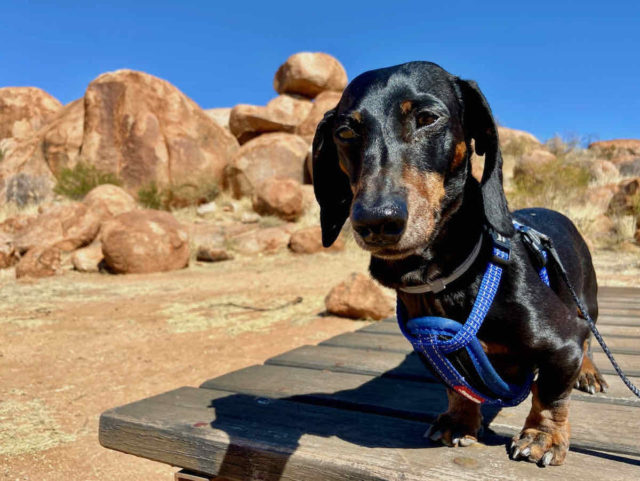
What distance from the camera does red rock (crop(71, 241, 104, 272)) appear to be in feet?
34.2

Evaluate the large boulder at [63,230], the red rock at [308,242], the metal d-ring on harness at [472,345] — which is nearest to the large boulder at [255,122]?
the large boulder at [63,230]

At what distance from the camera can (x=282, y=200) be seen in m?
13.9

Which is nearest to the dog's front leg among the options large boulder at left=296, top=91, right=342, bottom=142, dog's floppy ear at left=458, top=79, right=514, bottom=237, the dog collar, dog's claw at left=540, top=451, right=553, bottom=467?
dog's claw at left=540, top=451, right=553, bottom=467

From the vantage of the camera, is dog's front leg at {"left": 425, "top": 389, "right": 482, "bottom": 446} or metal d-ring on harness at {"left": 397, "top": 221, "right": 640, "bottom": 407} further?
dog's front leg at {"left": 425, "top": 389, "right": 482, "bottom": 446}

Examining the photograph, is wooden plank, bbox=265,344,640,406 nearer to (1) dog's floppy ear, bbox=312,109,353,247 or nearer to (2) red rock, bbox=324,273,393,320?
(1) dog's floppy ear, bbox=312,109,353,247

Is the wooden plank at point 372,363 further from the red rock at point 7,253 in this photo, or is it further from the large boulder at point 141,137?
the large boulder at point 141,137

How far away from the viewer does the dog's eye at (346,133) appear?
69.6 inches

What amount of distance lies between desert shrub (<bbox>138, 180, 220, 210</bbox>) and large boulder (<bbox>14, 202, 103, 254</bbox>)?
479 cm

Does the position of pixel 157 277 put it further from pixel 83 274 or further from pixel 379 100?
pixel 379 100

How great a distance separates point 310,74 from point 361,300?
21047 mm

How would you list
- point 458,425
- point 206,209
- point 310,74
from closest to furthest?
1. point 458,425
2. point 206,209
3. point 310,74

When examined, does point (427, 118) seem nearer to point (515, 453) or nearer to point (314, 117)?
point (515, 453)

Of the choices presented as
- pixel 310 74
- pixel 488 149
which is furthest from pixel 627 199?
pixel 310 74

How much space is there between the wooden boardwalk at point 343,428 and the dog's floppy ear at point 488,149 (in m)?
0.75
